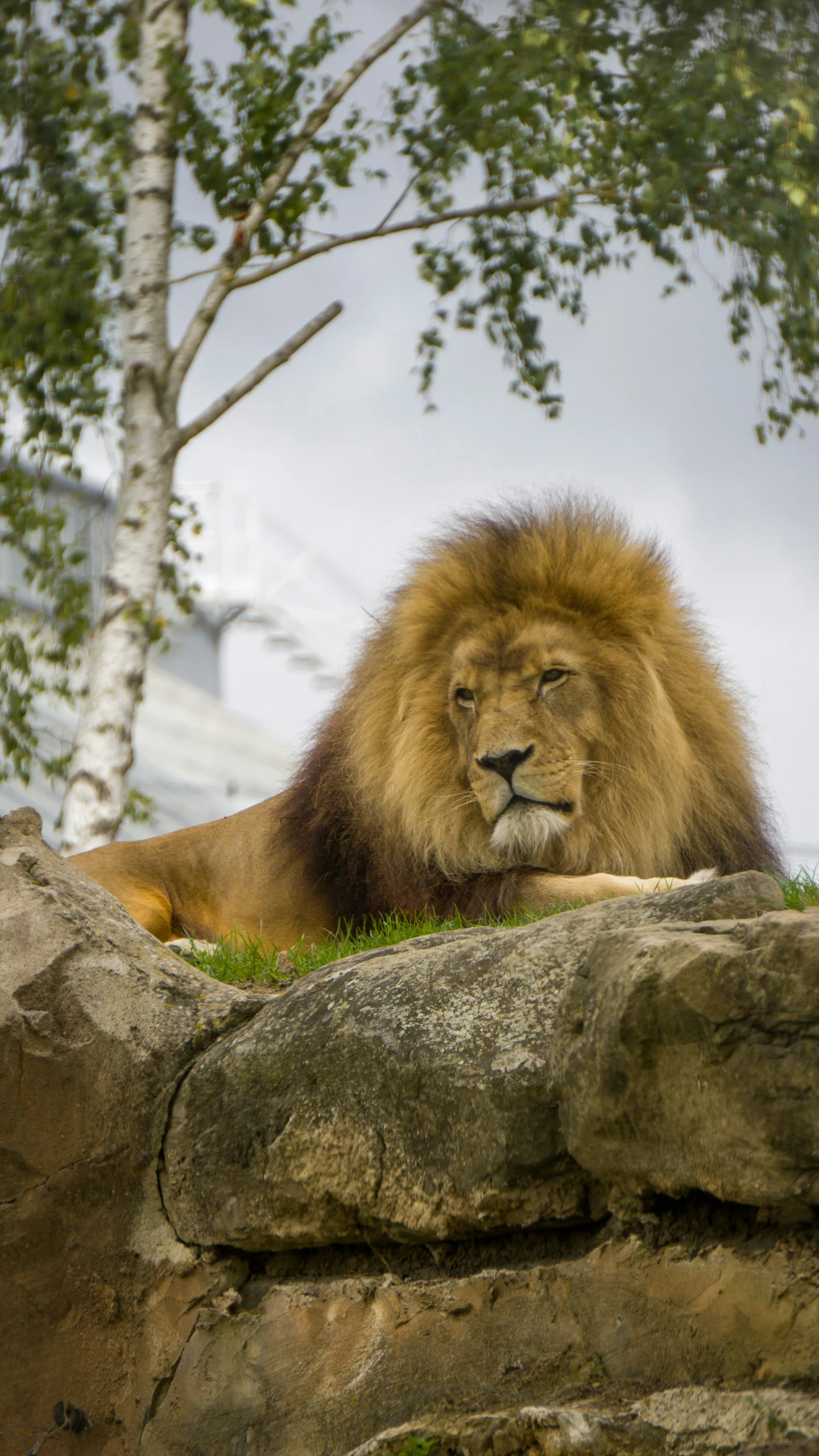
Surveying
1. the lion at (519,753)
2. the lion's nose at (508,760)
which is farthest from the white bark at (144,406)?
the lion's nose at (508,760)

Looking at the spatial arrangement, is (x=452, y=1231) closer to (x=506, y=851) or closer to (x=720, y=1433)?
(x=720, y=1433)

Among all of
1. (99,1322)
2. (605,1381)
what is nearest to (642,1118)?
(605,1381)

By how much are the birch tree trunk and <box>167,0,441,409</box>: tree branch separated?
0.25 feet

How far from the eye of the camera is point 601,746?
3854 mm

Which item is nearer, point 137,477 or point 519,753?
point 519,753

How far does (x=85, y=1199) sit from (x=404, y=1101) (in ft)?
2.13

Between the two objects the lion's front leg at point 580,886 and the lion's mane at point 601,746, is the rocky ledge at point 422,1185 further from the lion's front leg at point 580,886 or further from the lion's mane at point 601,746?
the lion's mane at point 601,746

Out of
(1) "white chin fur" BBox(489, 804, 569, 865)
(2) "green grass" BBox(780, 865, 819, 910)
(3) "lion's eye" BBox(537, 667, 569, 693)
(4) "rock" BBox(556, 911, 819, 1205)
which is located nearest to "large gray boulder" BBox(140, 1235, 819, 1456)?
(4) "rock" BBox(556, 911, 819, 1205)

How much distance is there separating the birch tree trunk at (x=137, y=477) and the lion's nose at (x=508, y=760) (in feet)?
9.47

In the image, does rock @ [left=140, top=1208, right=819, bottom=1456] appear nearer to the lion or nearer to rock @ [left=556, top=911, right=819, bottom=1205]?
rock @ [left=556, top=911, right=819, bottom=1205]

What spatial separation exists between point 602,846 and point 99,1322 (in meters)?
1.80

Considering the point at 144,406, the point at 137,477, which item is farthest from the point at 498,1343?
the point at 144,406

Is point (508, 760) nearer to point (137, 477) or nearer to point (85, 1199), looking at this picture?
point (85, 1199)

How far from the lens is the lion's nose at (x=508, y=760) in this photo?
3660mm
